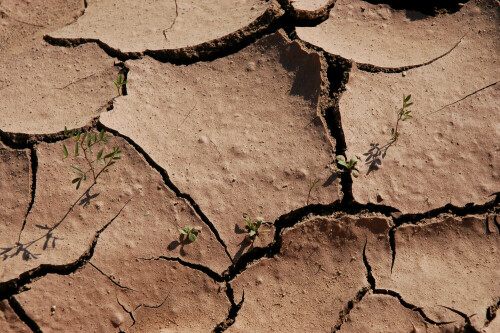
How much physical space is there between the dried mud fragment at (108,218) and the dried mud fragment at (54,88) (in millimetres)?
213

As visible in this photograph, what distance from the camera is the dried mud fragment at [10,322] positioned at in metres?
2.11

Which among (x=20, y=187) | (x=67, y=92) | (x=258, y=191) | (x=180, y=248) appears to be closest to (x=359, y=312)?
(x=258, y=191)

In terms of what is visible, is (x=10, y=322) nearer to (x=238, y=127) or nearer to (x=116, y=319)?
(x=116, y=319)

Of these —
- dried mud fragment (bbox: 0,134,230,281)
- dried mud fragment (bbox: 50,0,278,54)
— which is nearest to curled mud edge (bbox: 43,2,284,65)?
dried mud fragment (bbox: 50,0,278,54)

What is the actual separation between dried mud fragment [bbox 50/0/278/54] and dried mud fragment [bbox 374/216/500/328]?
5.32 feet

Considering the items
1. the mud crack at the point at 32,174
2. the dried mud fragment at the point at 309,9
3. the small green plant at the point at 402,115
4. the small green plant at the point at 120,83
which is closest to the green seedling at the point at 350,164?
the small green plant at the point at 402,115

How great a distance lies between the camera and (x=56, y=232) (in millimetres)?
2309

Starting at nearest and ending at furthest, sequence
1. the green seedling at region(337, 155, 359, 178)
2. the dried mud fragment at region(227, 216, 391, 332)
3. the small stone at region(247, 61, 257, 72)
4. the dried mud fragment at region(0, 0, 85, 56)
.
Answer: the dried mud fragment at region(227, 216, 391, 332)
the green seedling at region(337, 155, 359, 178)
the small stone at region(247, 61, 257, 72)
the dried mud fragment at region(0, 0, 85, 56)

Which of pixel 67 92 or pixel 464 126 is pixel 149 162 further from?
pixel 464 126

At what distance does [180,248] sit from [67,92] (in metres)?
1.23

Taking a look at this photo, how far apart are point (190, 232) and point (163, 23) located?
4.88 feet

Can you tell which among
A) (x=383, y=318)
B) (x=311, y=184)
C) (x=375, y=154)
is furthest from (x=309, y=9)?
(x=383, y=318)

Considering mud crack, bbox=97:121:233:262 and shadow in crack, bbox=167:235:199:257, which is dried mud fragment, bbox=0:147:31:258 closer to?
mud crack, bbox=97:121:233:262

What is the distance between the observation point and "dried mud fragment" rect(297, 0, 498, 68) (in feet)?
9.27
